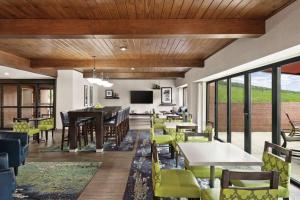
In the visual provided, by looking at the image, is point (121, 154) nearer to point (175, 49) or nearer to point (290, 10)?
point (175, 49)

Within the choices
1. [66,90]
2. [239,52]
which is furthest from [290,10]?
[66,90]

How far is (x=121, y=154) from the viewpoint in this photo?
5.98m

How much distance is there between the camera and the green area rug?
11.5ft

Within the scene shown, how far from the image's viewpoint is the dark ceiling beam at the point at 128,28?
354 centimetres

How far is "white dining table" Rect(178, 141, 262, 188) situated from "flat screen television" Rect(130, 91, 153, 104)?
10.6 meters

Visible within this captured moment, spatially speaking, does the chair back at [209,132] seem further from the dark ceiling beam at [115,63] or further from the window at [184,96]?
the window at [184,96]

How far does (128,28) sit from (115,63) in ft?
13.3

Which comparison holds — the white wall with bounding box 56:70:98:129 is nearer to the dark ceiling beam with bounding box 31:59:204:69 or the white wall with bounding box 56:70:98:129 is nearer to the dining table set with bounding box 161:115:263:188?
the dark ceiling beam with bounding box 31:59:204:69

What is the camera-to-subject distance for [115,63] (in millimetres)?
7551

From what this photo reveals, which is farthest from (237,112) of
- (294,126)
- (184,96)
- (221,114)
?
(184,96)

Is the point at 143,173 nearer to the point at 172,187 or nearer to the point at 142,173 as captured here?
the point at 142,173

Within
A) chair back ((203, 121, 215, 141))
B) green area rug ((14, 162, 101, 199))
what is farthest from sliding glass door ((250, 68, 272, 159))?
green area rug ((14, 162, 101, 199))

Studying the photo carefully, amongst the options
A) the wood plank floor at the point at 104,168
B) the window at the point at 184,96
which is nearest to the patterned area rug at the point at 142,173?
the wood plank floor at the point at 104,168

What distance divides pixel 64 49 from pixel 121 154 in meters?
2.76
